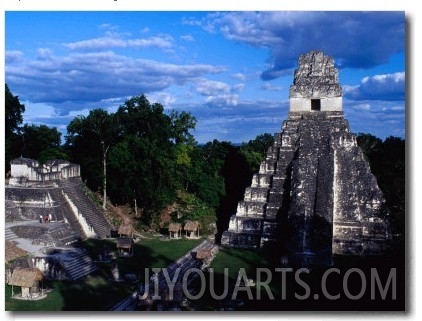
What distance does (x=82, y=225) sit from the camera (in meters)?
20.0

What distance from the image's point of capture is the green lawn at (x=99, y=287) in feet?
38.7

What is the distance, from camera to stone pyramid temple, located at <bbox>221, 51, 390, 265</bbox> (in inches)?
636

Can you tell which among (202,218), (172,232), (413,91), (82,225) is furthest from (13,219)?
(413,91)

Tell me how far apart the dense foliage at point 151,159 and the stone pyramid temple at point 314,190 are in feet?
9.17

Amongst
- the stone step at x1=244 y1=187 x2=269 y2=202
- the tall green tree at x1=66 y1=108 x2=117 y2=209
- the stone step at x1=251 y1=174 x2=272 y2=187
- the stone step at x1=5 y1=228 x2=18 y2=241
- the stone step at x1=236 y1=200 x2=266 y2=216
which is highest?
the tall green tree at x1=66 y1=108 x2=117 y2=209

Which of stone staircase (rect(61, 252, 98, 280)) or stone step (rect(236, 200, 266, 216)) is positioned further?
stone step (rect(236, 200, 266, 216))

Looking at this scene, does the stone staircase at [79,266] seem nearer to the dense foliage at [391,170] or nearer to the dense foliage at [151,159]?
the dense foliage at [151,159]

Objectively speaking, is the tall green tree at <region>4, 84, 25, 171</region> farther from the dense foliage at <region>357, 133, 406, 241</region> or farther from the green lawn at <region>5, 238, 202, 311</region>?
the dense foliage at <region>357, 133, 406, 241</region>

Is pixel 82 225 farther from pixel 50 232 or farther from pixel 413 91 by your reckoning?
pixel 413 91

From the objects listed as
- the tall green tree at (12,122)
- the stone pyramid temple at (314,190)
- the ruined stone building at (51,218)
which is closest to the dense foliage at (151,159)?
the tall green tree at (12,122)

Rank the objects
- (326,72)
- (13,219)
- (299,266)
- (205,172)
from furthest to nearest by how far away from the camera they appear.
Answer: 1. (205,172)
2. (326,72)
3. (13,219)
4. (299,266)

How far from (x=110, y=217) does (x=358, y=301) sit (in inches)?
511

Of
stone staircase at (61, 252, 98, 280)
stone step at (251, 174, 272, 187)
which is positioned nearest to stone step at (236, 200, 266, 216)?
stone step at (251, 174, 272, 187)

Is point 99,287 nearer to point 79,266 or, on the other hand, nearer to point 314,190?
point 79,266
